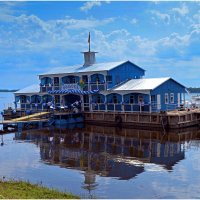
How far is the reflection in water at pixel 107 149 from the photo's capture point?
69.8 feet

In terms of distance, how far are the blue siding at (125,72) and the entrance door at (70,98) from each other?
23.8ft

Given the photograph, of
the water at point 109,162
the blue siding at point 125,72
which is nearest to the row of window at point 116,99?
the blue siding at point 125,72

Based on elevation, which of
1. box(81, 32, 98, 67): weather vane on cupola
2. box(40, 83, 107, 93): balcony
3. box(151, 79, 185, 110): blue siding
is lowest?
box(151, 79, 185, 110): blue siding

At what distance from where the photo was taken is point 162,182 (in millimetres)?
17953

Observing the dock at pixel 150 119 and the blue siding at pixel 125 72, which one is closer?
the dock at pixel 150 119

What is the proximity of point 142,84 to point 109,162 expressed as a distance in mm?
21128

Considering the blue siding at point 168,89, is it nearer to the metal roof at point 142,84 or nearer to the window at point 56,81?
the metal roof at point 142,84

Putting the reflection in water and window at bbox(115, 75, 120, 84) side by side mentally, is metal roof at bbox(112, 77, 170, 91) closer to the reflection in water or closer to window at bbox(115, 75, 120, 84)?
window at bbox(115, 75, 120, 84)

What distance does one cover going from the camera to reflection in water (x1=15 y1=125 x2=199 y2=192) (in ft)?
69.8

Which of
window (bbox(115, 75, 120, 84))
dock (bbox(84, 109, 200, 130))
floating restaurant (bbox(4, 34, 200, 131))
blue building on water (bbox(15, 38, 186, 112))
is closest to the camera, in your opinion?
dock (bbox(84, 109, 200, 130))

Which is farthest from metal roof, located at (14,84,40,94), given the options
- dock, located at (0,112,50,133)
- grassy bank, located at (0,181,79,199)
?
grassy bank, located at (0,181,79,199)

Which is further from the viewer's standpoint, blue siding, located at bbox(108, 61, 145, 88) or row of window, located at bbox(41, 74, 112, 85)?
row of window, located at bbox(41, 74, 112, 85)

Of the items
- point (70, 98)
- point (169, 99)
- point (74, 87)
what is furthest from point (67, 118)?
point (169, 99)

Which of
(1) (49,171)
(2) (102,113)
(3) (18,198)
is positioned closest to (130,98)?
(2) (102,113)
